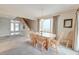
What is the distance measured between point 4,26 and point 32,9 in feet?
2.92

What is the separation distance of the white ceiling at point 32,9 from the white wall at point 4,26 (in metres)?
0.18

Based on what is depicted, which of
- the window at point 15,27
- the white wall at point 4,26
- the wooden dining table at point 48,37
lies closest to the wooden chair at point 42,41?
the wooden dining table at point 48,37

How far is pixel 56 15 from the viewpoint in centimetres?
275

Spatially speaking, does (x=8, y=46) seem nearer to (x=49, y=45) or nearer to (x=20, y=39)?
(x=20, y=39)

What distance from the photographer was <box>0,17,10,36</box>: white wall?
274 centimetres

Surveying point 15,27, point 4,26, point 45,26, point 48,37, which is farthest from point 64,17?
point 4,26

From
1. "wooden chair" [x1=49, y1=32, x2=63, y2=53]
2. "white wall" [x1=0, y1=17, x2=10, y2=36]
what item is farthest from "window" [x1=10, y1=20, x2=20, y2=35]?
"wooden chair" [x1=49, y1=32, x2=63, y2=53]

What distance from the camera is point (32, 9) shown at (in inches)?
105

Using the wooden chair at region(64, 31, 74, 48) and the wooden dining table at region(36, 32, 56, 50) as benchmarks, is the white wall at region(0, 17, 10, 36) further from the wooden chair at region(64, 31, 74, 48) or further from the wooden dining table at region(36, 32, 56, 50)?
the wooden chair at region(64, 31, 74, 48)

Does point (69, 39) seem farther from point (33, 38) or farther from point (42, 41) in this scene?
point (33, 38)

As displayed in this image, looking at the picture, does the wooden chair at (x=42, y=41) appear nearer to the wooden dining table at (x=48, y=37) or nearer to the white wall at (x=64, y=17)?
the wooden dining table at (x=48, y=37)
